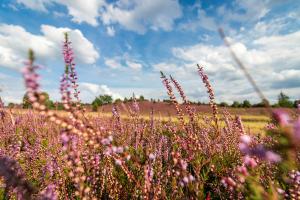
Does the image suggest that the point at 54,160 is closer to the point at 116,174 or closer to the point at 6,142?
the point at 116,174

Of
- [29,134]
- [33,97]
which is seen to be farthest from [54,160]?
[29,134]

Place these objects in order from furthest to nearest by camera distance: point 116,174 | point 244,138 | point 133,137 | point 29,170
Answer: point 133,137
point 29,170
point 116,174
point 244,138

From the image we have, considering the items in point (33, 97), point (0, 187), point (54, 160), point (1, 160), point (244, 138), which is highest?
point (33, 97)

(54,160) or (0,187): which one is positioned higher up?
(54,160)

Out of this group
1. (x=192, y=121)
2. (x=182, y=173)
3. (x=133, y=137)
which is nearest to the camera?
(x=182, y=173)

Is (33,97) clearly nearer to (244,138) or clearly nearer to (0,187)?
(244,138)

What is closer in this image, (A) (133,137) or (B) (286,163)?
(B) (286,163)

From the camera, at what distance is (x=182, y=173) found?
2.55 m

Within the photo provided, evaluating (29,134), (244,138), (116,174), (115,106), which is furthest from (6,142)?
(244,138)

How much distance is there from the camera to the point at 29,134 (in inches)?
400

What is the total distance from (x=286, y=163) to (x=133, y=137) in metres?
6.27

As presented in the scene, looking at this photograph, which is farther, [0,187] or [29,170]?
[29,170]

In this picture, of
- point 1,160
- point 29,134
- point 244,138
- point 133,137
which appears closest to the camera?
point 244,138

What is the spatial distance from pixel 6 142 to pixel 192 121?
569 centimetres
